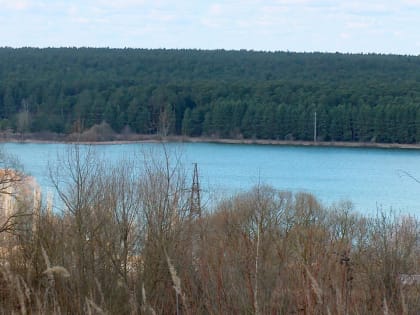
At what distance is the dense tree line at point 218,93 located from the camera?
42.7 meters

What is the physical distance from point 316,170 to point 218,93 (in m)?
20.1

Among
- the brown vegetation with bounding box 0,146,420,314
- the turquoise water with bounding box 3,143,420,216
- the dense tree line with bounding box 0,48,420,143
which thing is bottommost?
the turquoise water with bounding box 3,143,420,216

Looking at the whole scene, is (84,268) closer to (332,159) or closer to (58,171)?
(58,171)

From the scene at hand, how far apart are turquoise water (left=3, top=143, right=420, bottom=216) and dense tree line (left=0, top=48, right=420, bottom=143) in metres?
2.12

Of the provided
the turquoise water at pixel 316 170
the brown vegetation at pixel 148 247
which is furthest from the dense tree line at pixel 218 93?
the brown vegetation at pixel 148 247

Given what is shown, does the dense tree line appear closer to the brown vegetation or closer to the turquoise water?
the turquoise water

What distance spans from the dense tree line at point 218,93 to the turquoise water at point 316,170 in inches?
83.4

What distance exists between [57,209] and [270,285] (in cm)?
511

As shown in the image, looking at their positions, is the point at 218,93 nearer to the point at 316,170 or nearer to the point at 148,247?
the point at 316,170

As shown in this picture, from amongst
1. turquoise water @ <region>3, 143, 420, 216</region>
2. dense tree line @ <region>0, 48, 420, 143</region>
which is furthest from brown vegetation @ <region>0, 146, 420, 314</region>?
dense tree line @ <region>0, 48, 420, 143</region>

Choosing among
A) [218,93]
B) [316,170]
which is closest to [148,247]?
[316,170]

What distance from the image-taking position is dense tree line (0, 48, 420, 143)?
140 ft

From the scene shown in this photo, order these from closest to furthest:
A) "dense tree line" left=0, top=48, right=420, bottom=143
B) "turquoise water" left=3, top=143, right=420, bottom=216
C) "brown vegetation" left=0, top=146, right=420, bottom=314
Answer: "brown vegetation" left=0, top=146, right=420, bottom=314 < "turquoise water" left=3, top=143, right=420, bottom=216 < "dense tree line" left=0, top=48, right=420, bottom=143

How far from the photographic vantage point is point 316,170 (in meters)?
44.4
